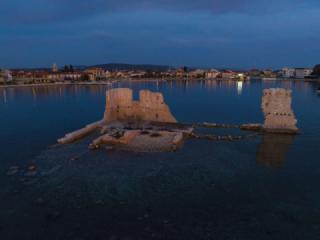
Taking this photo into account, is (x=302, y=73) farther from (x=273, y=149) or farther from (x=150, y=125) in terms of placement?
(x=273, y=149)

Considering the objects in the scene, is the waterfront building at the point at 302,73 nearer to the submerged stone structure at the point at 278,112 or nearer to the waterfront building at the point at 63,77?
the waterfront building at the point at 63,77

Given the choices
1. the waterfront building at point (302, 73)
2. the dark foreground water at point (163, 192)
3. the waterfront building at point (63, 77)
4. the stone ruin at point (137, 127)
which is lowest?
the dark foreground water at point (163, 192)

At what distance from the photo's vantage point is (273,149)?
17594 mm

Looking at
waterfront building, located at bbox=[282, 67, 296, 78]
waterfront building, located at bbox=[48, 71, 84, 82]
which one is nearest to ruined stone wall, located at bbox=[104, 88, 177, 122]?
waterfront building, located at bbox=[48, 71, 84, 82]

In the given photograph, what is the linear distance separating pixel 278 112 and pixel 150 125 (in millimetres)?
9942

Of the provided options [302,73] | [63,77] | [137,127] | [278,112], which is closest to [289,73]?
[302,73]

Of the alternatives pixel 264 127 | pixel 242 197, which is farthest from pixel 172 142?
pixel 264 127

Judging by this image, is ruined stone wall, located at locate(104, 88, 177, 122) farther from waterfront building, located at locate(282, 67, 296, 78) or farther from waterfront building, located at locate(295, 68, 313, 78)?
waterfront building, located at locate(282, 67, 296, 78)

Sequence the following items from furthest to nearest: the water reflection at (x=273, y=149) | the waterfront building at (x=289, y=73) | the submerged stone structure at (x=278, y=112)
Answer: the waterfront building at (x=289, y=73) → the submerged stone structure at (x=278, y=112) → the water reflection at (x=273, y=149)

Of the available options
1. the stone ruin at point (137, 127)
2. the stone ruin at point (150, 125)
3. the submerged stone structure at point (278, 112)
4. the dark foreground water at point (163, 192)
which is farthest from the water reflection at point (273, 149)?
the stone ruin at point (137, 127)

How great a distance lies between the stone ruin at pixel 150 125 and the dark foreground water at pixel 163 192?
1225mm

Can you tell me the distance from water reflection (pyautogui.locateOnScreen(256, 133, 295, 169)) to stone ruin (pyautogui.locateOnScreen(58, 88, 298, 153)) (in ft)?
2.17

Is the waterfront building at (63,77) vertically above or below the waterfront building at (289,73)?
below

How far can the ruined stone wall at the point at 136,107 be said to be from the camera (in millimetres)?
23406
